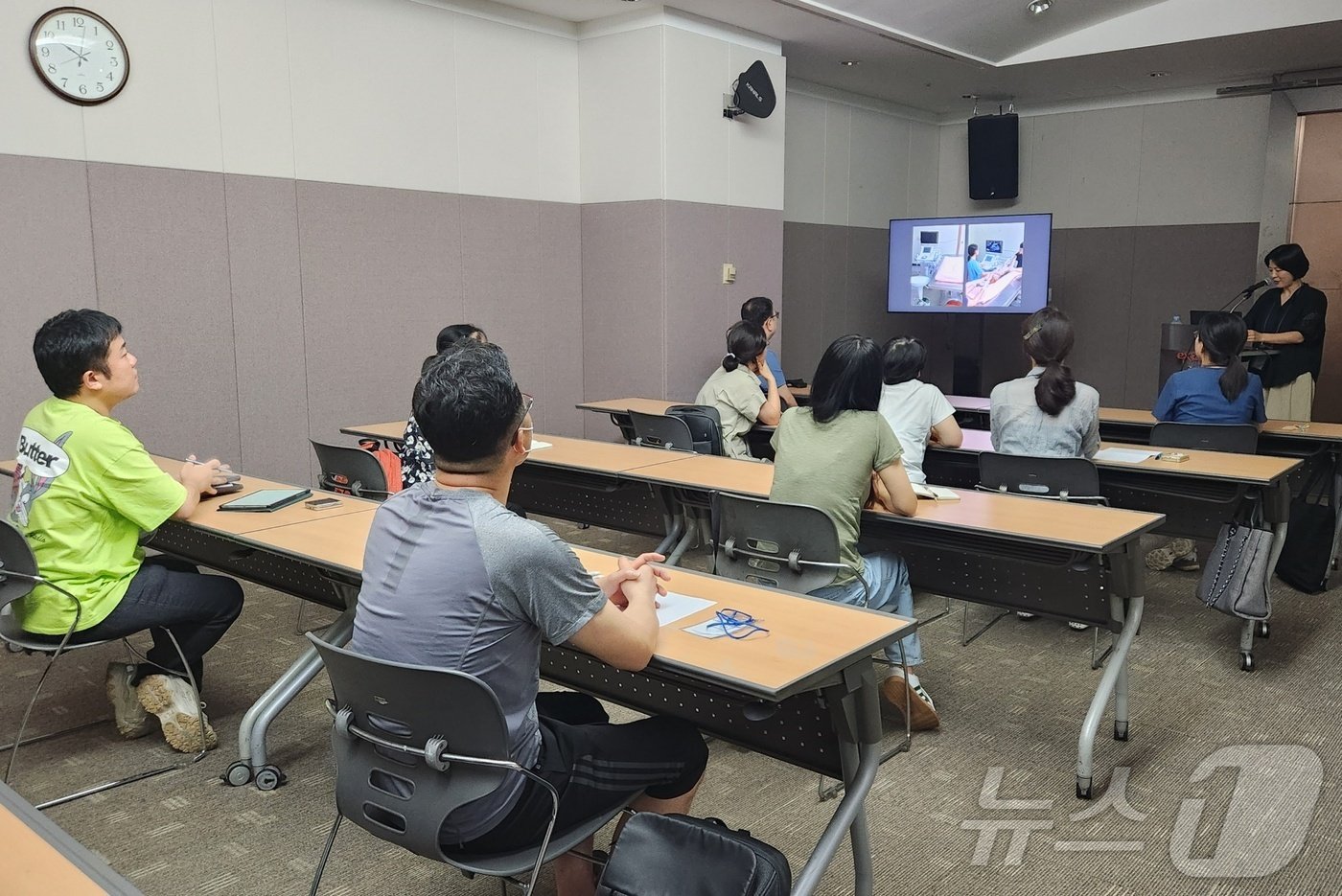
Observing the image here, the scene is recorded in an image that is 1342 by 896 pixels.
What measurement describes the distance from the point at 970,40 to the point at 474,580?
700cm

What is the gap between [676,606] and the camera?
209cm

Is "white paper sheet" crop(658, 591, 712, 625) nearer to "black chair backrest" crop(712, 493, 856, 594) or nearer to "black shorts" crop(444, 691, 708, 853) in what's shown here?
"black shorts" crop(444, 691, 708, 853)

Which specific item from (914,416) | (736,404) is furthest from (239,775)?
(736,404)

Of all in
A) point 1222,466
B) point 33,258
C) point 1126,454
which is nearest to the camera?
point 1222,466

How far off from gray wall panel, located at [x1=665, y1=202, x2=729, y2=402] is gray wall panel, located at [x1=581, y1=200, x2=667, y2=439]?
77 millimetres

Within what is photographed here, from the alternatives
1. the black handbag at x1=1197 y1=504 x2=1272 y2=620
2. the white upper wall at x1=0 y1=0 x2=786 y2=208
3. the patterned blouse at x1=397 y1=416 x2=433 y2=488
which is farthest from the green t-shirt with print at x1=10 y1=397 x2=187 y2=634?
the black handbag at x1=1197 y1=504 x2=1272 y2=620

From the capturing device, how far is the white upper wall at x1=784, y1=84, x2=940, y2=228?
27.7 feet

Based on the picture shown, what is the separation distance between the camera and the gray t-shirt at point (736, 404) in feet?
→ 16.2

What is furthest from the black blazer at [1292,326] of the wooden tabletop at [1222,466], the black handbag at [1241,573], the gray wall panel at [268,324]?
the gray wall panel at [268,324]

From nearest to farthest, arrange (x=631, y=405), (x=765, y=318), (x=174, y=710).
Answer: (x=174, y=710) → (x=765, y=318) → (x=631, y=405)

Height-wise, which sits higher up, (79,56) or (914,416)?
(79,56)

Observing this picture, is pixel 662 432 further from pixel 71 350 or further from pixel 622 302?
pixel 71 350

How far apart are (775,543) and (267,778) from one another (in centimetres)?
154

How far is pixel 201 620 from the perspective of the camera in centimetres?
289
